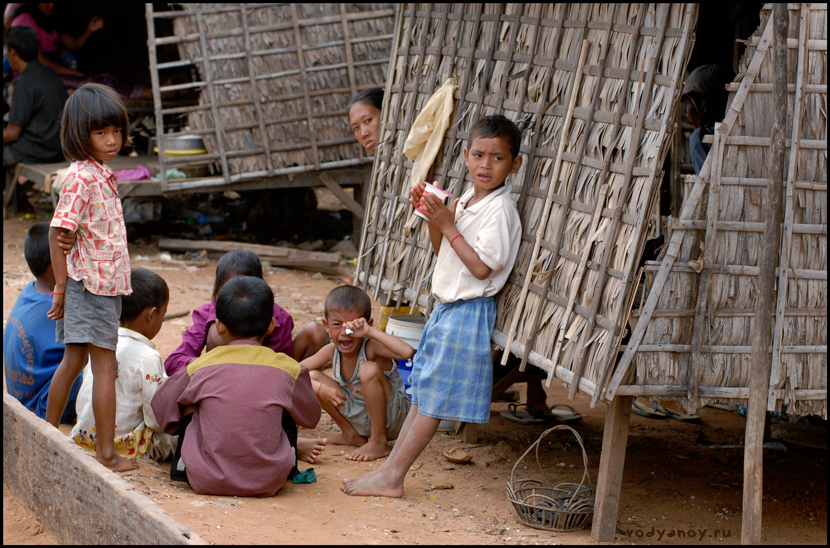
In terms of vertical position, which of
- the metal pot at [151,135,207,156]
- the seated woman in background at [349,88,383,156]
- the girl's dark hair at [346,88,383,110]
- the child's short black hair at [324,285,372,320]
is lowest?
the child's short black hair at [324,285,372,320]

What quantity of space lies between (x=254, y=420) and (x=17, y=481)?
1.14 meters

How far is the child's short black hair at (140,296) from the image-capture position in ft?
12.9

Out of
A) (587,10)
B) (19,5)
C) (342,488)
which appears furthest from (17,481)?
(19,5)

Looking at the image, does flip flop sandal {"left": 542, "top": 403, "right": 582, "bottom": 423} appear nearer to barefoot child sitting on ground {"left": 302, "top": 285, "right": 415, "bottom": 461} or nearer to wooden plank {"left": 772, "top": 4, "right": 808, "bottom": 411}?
barefoot child sitting on ground {"left": 302, "top": 285, "right": 415, "bottom": 461}

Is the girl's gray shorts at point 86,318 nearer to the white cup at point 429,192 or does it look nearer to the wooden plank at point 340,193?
the white cup at point 429,192

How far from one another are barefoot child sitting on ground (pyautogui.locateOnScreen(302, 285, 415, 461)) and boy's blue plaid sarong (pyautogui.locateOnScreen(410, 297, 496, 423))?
0.52 m

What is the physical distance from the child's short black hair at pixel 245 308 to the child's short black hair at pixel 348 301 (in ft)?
2.14

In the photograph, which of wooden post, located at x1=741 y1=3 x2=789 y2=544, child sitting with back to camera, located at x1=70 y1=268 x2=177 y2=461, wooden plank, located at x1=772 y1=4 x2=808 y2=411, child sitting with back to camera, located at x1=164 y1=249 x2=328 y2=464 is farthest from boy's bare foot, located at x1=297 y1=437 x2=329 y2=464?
wooden plank, located at x1=772 y1=4 x2=808 y2=411

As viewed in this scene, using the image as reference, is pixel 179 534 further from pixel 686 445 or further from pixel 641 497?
pixel 686 445

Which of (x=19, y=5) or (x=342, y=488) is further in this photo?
(x=19, y=5)

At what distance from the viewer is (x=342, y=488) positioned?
377cm

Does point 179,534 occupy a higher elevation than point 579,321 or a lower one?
lower

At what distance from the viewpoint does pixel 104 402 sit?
138 inches

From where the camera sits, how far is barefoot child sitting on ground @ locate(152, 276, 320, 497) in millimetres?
3455
